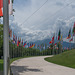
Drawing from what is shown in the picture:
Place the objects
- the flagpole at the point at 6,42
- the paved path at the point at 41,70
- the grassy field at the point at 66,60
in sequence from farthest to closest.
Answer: the grassy field at the point at 66,60, the paved path at the point at 41,70, the flagpole at the point at 6,42

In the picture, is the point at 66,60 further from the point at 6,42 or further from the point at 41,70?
the point at 6,42

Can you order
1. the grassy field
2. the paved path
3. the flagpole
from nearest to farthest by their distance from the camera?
the flagpole < the paved path < the grassy field

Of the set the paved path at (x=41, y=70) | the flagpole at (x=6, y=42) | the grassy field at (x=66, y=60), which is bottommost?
the grassy field at (x=66, y=60)

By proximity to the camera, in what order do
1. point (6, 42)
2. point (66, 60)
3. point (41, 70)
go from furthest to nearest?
point (66, 60)
point (41, 70)
point (6, 42)

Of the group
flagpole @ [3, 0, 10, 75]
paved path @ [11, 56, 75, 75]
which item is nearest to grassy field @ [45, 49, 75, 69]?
paved path @ [11, 56, 75, 75]

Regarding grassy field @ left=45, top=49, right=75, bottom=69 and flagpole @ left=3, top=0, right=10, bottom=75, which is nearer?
flagpole @ left=3, top=0, right=10, bottom=75

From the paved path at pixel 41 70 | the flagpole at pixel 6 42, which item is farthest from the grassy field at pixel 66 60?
the flagpole at pixel 6 42

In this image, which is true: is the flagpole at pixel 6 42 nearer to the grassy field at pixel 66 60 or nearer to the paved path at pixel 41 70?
the paved path at pixel 41 70

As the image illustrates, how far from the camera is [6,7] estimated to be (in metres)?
5.44

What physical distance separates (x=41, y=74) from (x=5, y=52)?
231 inches

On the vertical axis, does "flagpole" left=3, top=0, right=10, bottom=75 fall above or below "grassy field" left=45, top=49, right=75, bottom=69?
above

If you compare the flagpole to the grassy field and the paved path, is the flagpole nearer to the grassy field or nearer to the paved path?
the paved path

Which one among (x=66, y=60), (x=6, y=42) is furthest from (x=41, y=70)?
(x=66, y=60)

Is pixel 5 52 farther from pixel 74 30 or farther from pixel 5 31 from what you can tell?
pixel 74 30
